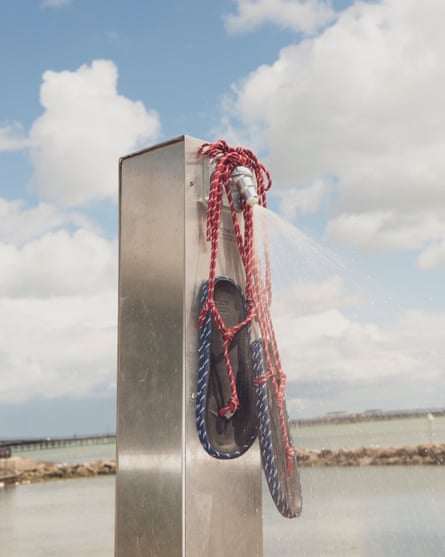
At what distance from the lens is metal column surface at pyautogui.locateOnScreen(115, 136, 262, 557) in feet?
6.39

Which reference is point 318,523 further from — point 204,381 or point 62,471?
point 62,471

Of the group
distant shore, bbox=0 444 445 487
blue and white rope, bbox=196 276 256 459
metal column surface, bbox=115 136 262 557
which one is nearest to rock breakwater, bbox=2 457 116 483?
distant shore, bbox=0 444 445 487

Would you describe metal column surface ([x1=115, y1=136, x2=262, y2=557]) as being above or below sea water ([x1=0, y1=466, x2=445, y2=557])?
above

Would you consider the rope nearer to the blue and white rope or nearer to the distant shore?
the blue and white rope

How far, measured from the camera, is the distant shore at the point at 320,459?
12.7 meters

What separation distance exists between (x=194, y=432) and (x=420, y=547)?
356 cm

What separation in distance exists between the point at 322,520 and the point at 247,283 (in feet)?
12.7

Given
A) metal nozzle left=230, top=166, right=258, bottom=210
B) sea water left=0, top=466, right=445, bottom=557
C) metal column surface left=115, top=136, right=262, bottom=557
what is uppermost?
metal nozzle left=230, top=166, right=258, bottom=210

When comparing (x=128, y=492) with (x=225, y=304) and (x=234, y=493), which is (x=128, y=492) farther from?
(x=225, y=304)

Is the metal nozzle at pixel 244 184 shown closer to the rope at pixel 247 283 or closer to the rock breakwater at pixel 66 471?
the rope at pixel 247 283

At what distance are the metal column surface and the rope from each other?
0.12ft

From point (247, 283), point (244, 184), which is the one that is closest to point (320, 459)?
point (247, 283)

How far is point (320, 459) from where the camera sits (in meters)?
12.3

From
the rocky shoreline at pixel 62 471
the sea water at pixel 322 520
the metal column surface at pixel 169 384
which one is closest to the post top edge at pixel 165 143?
the metal column surface at pixel 169 384
